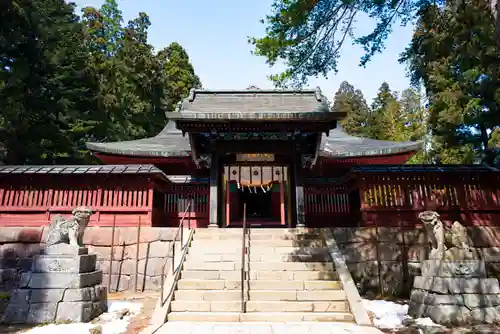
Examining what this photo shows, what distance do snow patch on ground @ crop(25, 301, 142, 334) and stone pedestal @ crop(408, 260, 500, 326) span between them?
521 centimetres

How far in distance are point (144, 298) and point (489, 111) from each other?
49.4ft

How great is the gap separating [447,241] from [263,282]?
370cm

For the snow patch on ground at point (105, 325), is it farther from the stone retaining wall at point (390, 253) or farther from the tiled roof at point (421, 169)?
the tiled roof at point (421, 169)

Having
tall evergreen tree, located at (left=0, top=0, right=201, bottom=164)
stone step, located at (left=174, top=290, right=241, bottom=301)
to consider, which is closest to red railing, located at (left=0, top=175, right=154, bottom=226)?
stone step, located at (left=174, top=290, right=241, bottom=301)

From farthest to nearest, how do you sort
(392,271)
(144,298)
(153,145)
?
(153,145) < (392,271) < (144,298)

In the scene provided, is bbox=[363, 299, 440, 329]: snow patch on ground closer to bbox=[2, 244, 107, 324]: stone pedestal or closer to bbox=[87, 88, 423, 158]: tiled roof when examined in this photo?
bbox=[87, 88, 423, 158]: tiled roof

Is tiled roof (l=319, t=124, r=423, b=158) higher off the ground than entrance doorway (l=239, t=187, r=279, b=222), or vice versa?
tiled roof (l=319, t=124, r=423, b=158)

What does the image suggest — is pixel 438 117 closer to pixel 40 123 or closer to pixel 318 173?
pixel 318 173

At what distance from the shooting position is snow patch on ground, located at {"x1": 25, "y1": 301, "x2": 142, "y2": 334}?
543 centimetres

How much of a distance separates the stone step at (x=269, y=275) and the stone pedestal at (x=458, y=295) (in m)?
1.71

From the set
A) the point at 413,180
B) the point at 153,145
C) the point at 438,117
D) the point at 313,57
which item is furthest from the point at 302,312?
the point at 438,117

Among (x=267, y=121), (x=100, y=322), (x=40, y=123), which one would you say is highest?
(x=40, y=123)

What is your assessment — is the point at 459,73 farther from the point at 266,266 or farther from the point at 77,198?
the point at 77,198

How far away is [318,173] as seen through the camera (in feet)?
38.9
